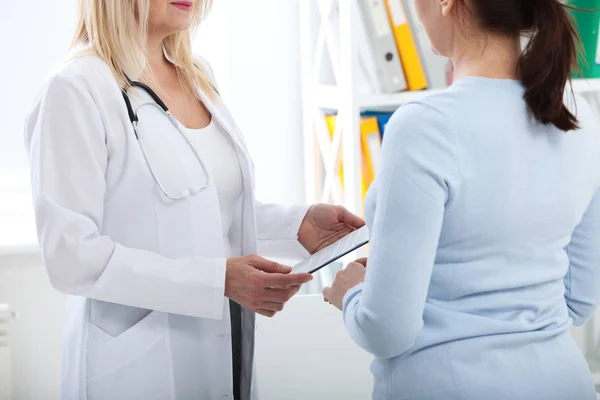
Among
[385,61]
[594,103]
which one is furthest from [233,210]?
[594,103]

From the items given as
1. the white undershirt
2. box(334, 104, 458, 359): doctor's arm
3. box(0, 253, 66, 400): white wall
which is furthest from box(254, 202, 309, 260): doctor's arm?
box(0, 253, 66, 400): white wall

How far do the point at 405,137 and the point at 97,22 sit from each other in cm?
71

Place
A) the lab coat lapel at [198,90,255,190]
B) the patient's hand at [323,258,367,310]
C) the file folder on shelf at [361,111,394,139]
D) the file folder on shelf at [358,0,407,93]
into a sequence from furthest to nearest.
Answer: the file folder on shelf at [361,111,394,139] → the file folder on shelf at [358,0,407,93] → the lab coat lapel at [198,90,255,190] → the patient's hand at [323,258,367,310]

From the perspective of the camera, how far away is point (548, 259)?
3.18 feet

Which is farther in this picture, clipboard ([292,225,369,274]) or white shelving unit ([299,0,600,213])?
white shelving unit ([299,0,600,213])

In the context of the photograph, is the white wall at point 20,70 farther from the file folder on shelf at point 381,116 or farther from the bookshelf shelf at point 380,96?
the file folder on shelf at point 381,116

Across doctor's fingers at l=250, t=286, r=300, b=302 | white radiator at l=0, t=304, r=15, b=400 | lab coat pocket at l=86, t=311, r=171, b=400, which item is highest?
doctor's fingers at l=250, t=286, r=300, b=302

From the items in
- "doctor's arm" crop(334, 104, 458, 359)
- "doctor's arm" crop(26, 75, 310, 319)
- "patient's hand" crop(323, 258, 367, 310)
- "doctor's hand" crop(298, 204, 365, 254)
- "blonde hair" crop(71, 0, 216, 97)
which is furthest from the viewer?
"doctor's hand" crop(298, 204, 365, 254)

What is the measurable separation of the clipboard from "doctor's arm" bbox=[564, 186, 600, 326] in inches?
12.7

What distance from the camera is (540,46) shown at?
0.93 metres

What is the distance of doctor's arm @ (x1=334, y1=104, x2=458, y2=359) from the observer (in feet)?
2.81

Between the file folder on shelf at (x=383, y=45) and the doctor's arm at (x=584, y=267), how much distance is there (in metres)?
0.96

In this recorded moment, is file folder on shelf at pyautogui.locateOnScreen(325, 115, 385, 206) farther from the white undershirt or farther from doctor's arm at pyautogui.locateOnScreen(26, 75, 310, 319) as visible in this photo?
doctor's arm at pyautogui.locateOnScreen(26, 75, 310, 319)

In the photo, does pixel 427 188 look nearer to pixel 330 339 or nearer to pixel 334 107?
pixel 330 339
